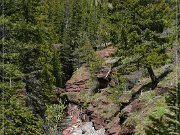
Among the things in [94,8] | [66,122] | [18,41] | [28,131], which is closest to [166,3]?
[18,41]

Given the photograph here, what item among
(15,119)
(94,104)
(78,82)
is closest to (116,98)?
(94,104)

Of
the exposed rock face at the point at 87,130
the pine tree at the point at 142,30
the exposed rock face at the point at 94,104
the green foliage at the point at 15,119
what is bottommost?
the exposed rock face at the point at 87,130

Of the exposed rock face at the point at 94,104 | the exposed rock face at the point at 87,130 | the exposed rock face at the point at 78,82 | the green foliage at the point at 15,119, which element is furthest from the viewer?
the exposed rock face at the point at 78,82

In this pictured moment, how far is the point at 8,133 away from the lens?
20.4m

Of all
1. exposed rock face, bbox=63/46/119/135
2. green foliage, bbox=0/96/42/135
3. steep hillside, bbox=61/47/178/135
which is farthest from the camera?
exposed rock face, bbox=63/46/119/135

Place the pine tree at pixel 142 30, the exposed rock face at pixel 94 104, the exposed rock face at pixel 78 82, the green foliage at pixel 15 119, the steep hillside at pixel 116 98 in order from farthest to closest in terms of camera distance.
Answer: the exposed rock face at pixel 78 82, the exposed rock face at pixel 94 104, the pine tree at pixel 142 30, the steep hillside at pixel 116 98, the green foliage at pixel 15 119

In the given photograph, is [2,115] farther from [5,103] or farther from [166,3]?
[166,3]

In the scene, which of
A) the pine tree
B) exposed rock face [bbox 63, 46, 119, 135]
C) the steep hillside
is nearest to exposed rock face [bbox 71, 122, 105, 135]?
exposed rock face [bbox 63, 46, 119, 135]

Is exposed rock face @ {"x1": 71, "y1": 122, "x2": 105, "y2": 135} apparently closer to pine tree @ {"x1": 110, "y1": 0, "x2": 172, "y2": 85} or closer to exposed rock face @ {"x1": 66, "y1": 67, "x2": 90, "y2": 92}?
pine tree @ {"x1": 110, "y1": 0, "x2": 172, "y2": 85}

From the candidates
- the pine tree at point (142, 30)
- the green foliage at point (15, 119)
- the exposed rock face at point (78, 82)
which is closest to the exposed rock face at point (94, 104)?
the exposed rock face at point (78, 82)

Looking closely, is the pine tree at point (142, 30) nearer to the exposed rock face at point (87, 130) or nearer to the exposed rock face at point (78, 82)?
the exposed rock face at point (87, 130)

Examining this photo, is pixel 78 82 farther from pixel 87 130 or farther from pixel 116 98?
pixel 116 98

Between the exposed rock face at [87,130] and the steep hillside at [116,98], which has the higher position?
the steep hillside at [116,98]

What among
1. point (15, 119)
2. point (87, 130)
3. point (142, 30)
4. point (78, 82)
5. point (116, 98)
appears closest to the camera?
point (15, 119)
